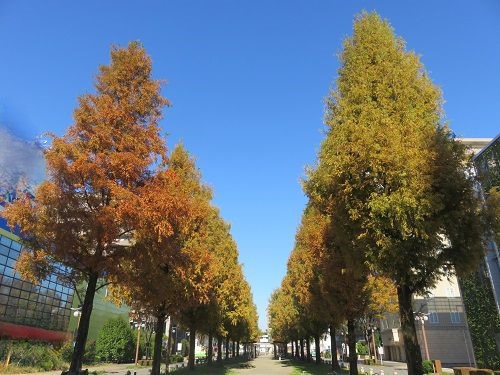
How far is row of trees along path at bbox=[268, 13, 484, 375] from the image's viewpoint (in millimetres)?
11281

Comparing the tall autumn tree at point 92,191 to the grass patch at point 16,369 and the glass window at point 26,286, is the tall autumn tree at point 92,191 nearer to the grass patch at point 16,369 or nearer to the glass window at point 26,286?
the grass patch at point 16,369

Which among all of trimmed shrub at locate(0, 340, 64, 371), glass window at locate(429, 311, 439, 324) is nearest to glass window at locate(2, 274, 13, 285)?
trimmed shrub at locate(0, 340, 64, 371)

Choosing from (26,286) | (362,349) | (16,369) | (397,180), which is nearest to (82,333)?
(397,180)

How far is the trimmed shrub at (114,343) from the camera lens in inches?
1945

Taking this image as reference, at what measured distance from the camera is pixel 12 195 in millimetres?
33594

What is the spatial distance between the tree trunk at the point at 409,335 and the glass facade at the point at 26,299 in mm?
31345

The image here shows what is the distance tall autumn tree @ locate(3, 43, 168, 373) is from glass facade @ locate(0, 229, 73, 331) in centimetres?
2507

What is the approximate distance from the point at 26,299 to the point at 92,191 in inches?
1504

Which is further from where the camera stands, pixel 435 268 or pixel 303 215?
pixel 303 215

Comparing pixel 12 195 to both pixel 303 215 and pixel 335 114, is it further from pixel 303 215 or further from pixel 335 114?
pixel 335 114

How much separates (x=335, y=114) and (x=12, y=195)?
30440 millimetres

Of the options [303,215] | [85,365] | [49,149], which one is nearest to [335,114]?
[49,149]

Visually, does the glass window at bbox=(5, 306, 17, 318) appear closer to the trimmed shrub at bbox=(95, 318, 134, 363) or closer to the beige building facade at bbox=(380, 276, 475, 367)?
the trimmed shrub at bbox=(95, 318, 134, 363)

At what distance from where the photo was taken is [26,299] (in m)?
43.0
